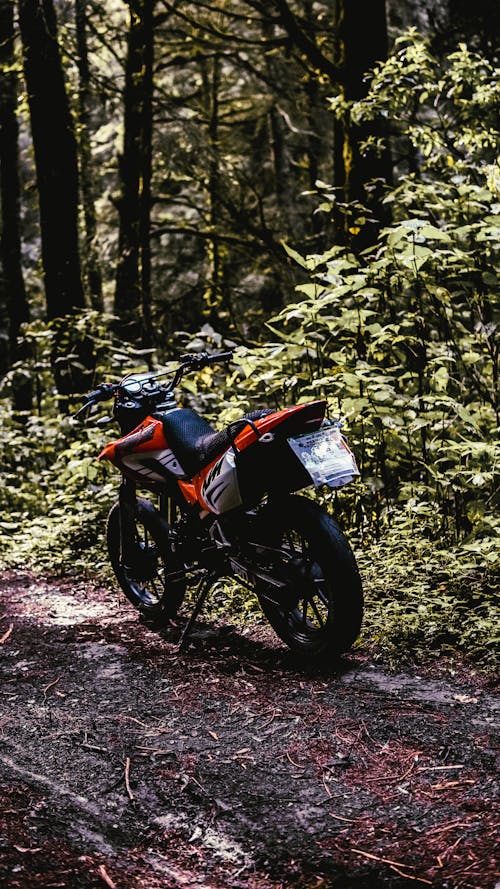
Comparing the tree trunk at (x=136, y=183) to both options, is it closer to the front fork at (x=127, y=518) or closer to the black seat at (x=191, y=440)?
the front fork at (x=127, y=518)

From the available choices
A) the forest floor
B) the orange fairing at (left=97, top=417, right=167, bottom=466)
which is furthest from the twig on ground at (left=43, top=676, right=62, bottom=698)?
the orange fairing at (left=97, top=417, right=167, bottom=466)

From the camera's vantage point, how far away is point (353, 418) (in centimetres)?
606

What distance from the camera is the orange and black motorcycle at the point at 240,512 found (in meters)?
4.14

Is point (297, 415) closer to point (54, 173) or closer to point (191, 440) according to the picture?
point (191, 440)

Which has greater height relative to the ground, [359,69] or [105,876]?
[359,69]

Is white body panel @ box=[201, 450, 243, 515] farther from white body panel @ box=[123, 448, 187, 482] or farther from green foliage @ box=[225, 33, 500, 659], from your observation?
green foliage @ box=[225, 33, 500, 659]

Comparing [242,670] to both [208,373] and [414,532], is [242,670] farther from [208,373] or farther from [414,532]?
[208,373]

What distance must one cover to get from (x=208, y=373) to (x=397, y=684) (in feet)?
15.2

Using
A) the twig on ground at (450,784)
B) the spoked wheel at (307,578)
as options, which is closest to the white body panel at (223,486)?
the spoked wheel at (307,578)

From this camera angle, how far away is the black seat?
4.70 meters

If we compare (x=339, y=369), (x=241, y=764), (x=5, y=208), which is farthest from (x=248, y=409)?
(x=5, y=208)

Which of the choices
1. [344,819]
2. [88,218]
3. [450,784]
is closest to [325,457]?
[450,784]

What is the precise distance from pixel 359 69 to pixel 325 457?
5.08 metres

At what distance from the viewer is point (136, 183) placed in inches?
561
